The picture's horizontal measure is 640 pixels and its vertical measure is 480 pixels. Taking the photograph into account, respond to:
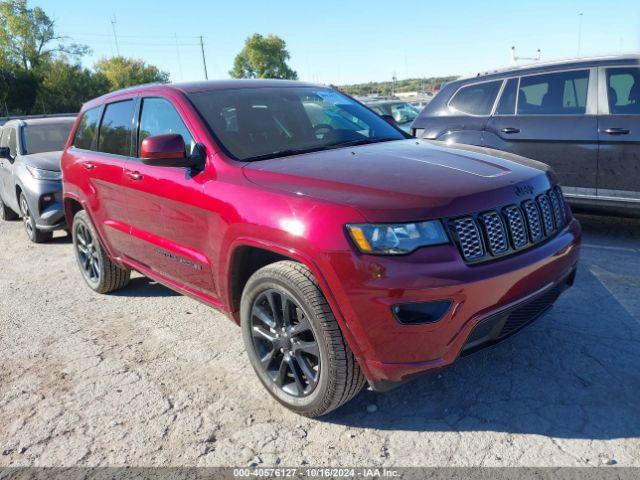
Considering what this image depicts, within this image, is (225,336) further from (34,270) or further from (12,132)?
(12,132)

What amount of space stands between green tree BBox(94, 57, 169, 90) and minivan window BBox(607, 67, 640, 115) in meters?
72.9

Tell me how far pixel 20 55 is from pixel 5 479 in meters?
71.8

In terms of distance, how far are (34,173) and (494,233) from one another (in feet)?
21.2

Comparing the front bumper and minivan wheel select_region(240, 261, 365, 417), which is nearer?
the front bumper

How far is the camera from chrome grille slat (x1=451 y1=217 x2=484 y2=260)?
8.00 feet

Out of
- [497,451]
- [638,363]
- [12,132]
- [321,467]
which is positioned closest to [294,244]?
[321,467]

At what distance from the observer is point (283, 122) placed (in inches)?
143

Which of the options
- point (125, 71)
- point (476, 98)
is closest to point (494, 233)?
point (476, 98)

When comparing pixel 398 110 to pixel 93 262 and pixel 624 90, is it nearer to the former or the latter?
Answer: pixel 624 90

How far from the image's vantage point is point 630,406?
107 inches

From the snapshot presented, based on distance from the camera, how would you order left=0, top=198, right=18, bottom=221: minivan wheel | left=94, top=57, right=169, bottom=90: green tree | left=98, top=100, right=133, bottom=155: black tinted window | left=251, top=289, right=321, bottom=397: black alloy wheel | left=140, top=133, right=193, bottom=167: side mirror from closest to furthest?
left=251, top=289, right=321, bottom=397: black alloy wheel < left=140, top=133, right=193, bottom=167: side mirror < left=98, top=100, right=133, bottom=155: black tinted window < left=0, top=198, right=18, bottom=221: minivan wheel < left=94, top=57, right=169, bottom=90: green tree

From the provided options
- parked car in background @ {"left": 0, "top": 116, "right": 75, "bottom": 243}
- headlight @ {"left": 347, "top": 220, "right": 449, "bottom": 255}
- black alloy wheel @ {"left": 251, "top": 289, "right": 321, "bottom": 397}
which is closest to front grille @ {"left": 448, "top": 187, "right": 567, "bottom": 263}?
headlight @ {"left": 347, "top": 220, "right": 449, "bottom": 255}

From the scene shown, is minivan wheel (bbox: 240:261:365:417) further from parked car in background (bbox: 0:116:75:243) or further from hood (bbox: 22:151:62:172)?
hood (bbox: 22:151:62:172)

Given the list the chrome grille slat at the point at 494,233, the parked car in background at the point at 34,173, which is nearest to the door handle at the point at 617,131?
the chrome grille slat at the point at 494,233
